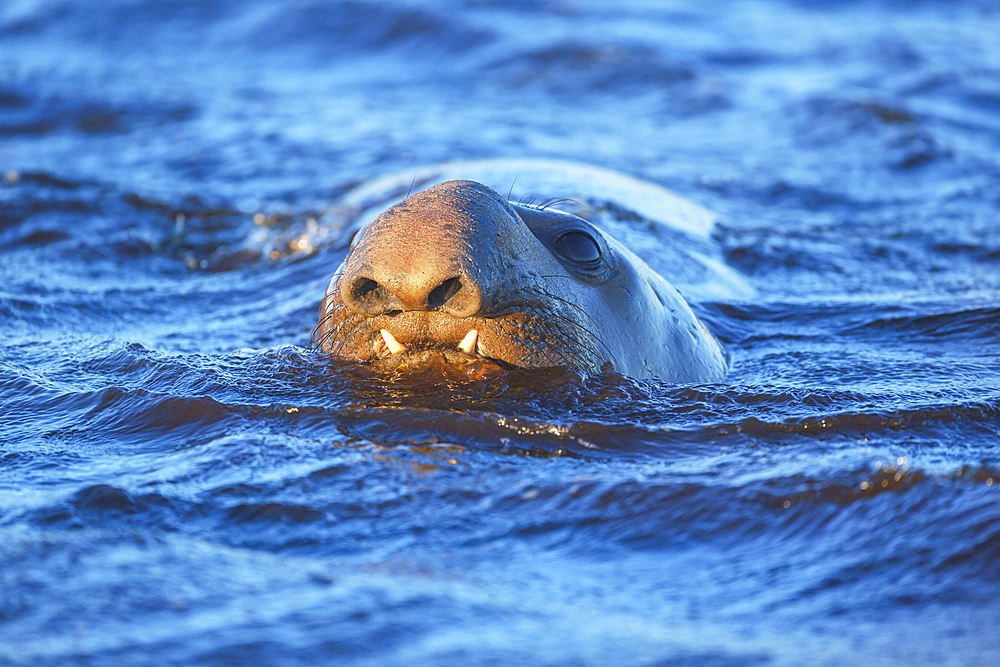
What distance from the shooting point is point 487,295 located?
3.38 metres

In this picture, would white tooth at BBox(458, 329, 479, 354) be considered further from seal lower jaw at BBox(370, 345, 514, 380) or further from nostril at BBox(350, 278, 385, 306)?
nostril at BBox(350, 278, 385, 306)

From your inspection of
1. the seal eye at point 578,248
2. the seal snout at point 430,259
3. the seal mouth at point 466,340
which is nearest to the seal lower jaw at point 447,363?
the seal mouth at point 466,340

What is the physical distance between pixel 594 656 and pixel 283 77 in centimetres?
1190

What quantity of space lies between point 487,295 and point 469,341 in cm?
22

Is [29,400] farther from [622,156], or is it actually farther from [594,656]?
[622,156]

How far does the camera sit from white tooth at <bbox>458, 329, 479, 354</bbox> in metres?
3.53

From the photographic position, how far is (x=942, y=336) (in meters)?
5.53

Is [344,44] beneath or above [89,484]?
above

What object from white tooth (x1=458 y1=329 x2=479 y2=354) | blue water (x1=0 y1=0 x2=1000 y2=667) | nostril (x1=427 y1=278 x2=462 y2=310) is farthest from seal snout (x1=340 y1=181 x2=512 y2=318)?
blue water (x1=0 y1=0 x2=1000 y2=667)

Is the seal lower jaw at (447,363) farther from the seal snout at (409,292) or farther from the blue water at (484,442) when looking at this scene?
the seal snout at (409,292)

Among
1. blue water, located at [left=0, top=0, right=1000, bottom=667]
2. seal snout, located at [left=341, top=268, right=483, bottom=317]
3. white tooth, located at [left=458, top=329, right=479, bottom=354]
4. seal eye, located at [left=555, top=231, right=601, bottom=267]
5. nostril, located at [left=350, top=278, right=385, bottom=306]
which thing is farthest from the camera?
seal eye, located at [left=555, top=231, right=601, bottom=267]

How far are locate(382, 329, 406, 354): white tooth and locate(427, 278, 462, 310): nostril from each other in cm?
28

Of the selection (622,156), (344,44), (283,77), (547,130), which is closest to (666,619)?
(622,156)

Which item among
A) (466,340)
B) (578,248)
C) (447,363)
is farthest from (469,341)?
(578,248)
